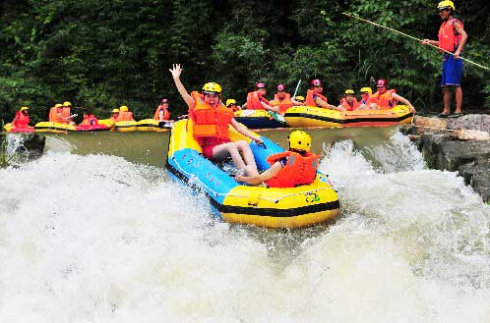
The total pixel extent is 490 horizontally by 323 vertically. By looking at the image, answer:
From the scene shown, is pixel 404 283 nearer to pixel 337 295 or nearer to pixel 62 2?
pixel 337 295

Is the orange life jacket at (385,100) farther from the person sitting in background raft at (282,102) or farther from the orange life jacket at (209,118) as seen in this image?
the orange life jacket at (209,118)

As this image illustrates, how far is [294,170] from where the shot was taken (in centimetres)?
516

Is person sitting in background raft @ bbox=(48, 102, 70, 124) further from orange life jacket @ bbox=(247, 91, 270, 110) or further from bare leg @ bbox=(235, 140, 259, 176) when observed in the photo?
bare leg @ bbox=(235, 140, 259, 176)

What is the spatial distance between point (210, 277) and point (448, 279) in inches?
67.5

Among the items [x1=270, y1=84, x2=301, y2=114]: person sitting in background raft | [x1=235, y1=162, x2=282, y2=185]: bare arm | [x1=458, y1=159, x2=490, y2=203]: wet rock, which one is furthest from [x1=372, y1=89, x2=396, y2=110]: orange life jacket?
[x1=235, y1=162, x2=282, y2=185]: bare arm

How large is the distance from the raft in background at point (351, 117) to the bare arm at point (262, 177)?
384cm

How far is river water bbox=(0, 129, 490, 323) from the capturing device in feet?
12.9

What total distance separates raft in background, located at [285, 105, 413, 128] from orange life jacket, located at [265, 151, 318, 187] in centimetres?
402

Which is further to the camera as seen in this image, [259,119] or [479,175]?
[259,119]

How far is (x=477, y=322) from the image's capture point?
12.0 feet

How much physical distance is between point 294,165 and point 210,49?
34.3 feet

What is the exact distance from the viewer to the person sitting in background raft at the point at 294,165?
5145mm

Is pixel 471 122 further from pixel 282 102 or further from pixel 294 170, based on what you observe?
pixel 294 170

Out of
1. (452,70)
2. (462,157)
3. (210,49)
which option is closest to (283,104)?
(452,70)
